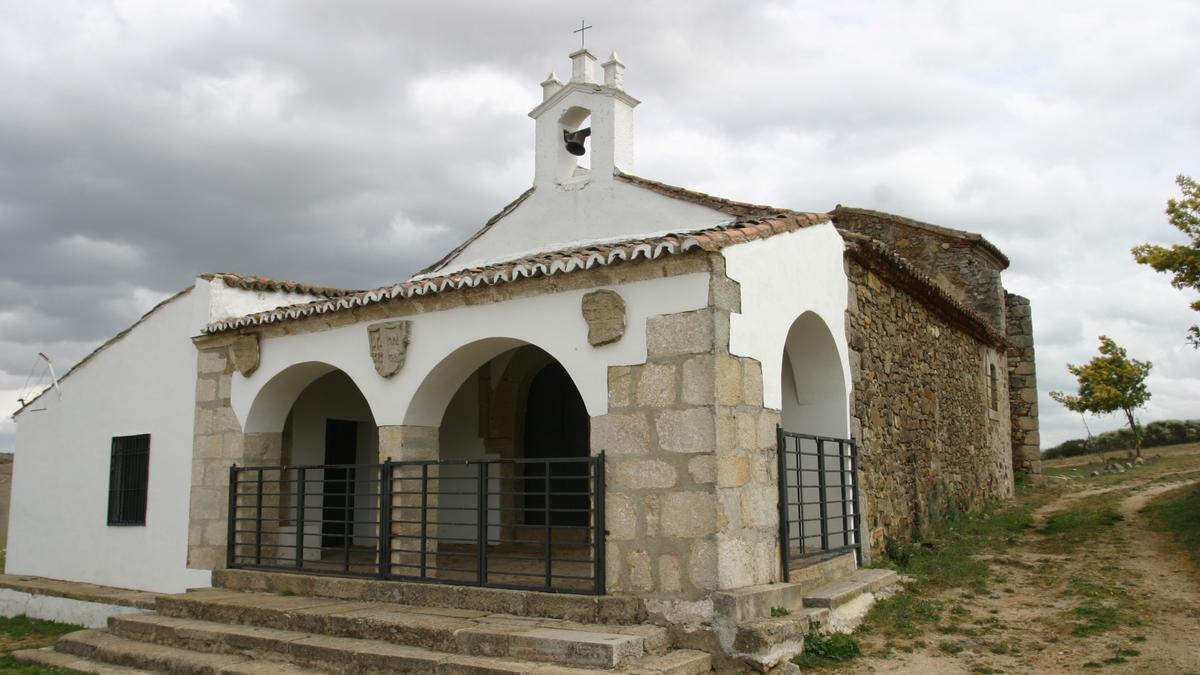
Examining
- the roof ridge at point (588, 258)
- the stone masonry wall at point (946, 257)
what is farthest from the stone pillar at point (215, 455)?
the stone masonry wall at point (946, 257)

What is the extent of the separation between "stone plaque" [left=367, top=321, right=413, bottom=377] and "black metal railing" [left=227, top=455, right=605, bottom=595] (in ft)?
2.79

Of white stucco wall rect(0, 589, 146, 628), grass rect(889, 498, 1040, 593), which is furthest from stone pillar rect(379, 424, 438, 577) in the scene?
grass rect(889, 498, 1040, 593)

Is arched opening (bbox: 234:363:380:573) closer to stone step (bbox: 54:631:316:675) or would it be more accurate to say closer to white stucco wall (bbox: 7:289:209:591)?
white stucco wall (bbox: 7:289:209:591)

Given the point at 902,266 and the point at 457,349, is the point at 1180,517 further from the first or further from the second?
the point at 457,349

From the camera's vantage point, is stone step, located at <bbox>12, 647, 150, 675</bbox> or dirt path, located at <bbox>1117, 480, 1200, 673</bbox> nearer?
dirt path, located at <bbox>1117, 480, 1200, 673</bbox>

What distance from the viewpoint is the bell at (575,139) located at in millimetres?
9883

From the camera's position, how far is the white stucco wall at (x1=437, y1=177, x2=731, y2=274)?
9.66 meters

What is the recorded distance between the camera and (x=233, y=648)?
694 cm

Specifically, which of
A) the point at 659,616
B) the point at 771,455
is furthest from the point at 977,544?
the point at 659,616

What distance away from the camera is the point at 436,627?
609 cm

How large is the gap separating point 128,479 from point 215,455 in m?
1.80

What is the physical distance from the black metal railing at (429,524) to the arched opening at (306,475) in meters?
0.02

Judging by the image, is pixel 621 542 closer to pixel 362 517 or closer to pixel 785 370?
pixel 785 370

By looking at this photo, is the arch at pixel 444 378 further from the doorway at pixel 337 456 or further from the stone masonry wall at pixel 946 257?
the stone masonry wall at pixel 946 257
